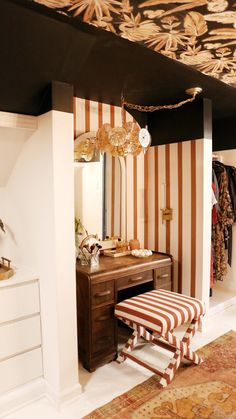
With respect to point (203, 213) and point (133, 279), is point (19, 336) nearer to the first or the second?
point (133, 279)

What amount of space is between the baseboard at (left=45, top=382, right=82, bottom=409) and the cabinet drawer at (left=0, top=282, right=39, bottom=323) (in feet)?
1.79

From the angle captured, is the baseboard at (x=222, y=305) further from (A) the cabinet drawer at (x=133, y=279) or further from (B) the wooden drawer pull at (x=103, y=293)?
(B) the wooden drawer pull at (x=103, y=293)

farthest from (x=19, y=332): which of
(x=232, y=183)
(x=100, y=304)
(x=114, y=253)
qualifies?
(x=232, y=183)

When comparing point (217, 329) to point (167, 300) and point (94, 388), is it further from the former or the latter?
point (94, 388)

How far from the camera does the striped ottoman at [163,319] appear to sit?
A: 2.18m

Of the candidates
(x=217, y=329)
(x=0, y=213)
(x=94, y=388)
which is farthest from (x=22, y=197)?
(x=217, y=329)

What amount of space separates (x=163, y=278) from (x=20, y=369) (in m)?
1.44

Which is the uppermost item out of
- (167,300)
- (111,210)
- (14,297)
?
(111,210)

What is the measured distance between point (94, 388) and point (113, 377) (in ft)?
0.60

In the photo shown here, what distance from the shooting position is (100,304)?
7.77 ft

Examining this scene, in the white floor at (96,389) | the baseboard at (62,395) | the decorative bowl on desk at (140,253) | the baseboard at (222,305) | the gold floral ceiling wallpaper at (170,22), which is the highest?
the gold floral ceiling wallpaper at (170,22)

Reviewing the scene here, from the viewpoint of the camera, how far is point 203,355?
102 inches

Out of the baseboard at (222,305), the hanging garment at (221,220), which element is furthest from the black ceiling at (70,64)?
the baseboard at (222,305)

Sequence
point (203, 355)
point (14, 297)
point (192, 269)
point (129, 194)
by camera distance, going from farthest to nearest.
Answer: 1. point (129, 194)
2. point (192, 269)
3. point (203, 355)
4. point (14, 297)
